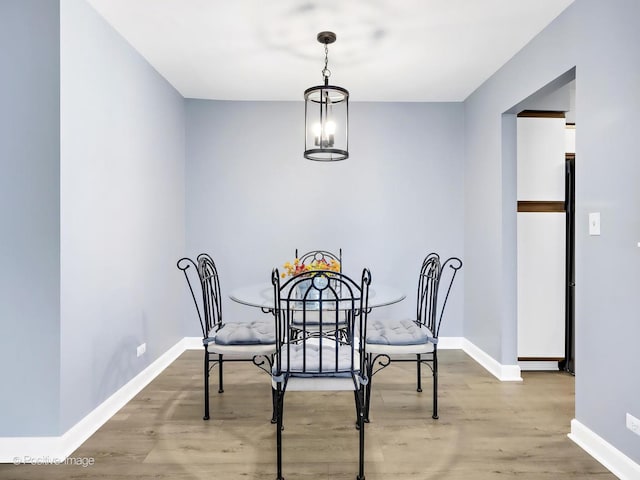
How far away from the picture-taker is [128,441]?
229cm

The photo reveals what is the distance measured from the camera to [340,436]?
7.66 feet

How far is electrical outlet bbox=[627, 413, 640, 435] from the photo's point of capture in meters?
1.86

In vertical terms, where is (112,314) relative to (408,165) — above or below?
below

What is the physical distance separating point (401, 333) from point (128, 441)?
1688 millimetres

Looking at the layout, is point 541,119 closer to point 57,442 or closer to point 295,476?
point 295,476

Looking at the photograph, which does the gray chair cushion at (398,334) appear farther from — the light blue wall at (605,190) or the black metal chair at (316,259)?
the light blue wall at (605,190)

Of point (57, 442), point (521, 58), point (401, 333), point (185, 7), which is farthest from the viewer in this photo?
point (521, 58)

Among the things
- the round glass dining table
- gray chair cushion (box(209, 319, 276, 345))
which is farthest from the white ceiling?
gray chair cushion (box(209, 319, 276, 345))

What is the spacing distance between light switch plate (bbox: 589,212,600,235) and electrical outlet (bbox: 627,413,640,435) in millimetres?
876

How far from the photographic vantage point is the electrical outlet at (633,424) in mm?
1864

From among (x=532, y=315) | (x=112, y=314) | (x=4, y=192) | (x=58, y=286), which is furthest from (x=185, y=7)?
(x=532, y=315)

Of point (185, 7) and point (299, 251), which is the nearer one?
point (185, 7)

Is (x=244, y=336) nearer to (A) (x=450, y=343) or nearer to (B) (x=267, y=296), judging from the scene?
(B) (x=267, y=296)
